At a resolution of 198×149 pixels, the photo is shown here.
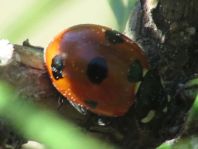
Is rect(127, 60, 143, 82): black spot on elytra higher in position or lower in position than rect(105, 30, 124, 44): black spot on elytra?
lower

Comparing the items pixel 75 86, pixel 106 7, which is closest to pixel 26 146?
pixel 75 86

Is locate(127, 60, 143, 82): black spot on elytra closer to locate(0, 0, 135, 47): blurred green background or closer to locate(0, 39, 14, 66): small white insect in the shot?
locate(0, 0, 135, 47): blurred green background

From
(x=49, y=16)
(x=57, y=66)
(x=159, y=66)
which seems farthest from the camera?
(x=57, y=66)

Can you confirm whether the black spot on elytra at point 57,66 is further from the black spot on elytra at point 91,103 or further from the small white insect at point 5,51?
→ the small white insect at point 5,51

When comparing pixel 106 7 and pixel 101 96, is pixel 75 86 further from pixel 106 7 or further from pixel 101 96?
pixel 106 7

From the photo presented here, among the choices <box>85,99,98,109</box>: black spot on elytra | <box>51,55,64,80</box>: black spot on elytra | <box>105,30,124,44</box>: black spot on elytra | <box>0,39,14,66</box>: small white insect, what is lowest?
<box>85,99,98,109</box>: black spot on elytra

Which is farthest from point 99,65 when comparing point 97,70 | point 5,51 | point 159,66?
point 5,51

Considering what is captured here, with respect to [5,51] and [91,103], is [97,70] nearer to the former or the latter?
[91,103]

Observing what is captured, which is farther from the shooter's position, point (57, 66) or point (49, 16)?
point (57, 66)

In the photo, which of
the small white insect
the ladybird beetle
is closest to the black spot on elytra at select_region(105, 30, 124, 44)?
the ladybird beetle
